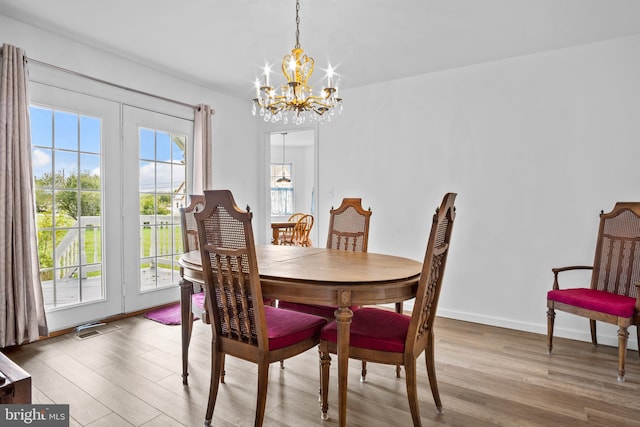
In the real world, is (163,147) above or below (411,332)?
above

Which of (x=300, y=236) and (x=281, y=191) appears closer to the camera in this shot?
(x=300, y=236)

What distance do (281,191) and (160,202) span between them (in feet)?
16.4

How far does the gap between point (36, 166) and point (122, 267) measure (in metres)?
1.15

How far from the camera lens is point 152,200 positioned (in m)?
3.89

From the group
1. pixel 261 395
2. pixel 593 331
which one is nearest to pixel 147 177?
pixel 261 395

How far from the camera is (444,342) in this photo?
10.1 feet

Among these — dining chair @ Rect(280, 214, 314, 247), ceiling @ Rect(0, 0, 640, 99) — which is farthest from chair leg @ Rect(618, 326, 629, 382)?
dining chair @ Rect(280, 214, 314, 247)

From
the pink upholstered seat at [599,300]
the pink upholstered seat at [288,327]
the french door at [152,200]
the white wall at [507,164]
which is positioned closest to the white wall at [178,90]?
the french door at [152,200]

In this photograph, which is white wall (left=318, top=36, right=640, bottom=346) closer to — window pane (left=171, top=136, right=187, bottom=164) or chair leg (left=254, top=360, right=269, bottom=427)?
window pane (left=171, top=136, right=187, bottom=164)

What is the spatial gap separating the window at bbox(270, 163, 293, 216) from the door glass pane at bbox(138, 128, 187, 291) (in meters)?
4.65

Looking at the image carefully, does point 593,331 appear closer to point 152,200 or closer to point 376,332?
point 376,332

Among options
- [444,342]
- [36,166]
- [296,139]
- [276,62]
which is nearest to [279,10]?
[276,62]

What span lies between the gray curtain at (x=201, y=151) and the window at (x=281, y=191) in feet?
14.9

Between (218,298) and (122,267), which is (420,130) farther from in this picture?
(122,267)
